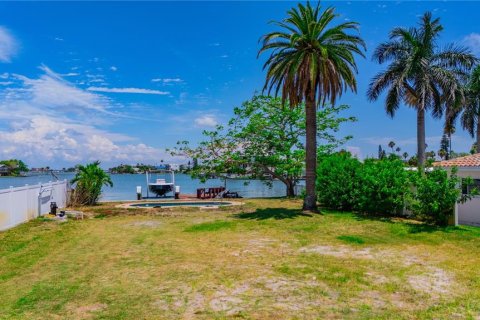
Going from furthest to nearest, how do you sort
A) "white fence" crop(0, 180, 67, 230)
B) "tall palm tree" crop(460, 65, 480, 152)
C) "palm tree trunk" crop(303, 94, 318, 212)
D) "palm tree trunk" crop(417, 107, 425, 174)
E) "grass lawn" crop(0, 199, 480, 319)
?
1. "tall palm tree" crop(460, 65, 480, 152)
2. "palm tree trunk" crop(417, 107, 425, 174)
3. "palm tree trunk" crop(303, 94, 318, 212)
4. "white fence" crop(0, 180, 67, 230)
5. "grass lawn" crop(0, 199, 480, 319)

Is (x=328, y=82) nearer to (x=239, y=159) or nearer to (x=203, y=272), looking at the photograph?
(x=203, y=272)

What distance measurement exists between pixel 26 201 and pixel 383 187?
16575 mm

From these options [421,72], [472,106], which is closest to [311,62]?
[421,72]

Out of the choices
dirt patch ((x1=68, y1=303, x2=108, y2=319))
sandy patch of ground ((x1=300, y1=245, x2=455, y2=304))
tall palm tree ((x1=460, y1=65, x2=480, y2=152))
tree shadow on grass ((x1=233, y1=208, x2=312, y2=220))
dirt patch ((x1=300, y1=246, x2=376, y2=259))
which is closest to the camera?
dirt patch ((x1=68, y1=303, x2=108, y2=319))

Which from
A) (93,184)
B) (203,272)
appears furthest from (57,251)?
(93,184)

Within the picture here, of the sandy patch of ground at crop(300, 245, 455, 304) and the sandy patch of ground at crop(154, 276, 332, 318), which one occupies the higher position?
the sandy patch of ground at crop(154, 276, 332, 318)

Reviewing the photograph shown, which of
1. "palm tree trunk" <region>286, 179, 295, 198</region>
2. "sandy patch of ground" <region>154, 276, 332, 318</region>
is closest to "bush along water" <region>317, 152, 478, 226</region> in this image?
"palm tree trunk" <region>286, 179, 295, 198</region>

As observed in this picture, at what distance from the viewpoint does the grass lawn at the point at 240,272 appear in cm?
649

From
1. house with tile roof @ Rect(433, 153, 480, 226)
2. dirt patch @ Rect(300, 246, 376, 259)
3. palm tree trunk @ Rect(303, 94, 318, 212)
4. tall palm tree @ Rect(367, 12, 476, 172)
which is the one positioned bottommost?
dirt patch @ Rect(300, 246, 376, 259)

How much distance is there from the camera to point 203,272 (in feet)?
29.0

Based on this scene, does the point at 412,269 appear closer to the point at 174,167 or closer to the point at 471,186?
the point at 471,186

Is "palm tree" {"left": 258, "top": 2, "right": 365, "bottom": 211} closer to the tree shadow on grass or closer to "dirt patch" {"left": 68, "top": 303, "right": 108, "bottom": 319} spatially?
the tree shadow on grass

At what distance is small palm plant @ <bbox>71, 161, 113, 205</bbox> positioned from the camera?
24938 millimetres

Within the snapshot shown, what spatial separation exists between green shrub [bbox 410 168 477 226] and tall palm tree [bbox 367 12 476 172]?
8502 millimetres
